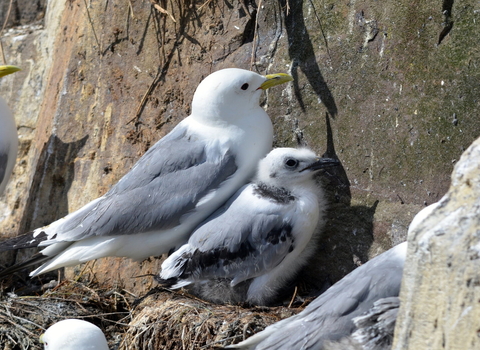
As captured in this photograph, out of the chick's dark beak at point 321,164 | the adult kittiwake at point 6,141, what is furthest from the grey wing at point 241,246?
the adult kittiwake at point 6,141

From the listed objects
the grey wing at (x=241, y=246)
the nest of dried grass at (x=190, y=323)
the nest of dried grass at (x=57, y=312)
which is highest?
the grey wing at (x=241, y=246)

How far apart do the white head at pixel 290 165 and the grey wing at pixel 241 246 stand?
7.8 inches

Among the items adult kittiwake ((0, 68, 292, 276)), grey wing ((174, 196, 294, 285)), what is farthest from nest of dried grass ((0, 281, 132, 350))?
grey wing ((174, 196, 294, 285))

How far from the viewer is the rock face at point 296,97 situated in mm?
3438

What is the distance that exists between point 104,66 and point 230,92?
1.33 meters

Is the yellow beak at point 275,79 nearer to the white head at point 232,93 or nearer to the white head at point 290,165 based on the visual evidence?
the white head at point 232,93

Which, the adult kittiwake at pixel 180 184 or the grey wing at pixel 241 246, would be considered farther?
the adult kittiwake at pixel 180 184

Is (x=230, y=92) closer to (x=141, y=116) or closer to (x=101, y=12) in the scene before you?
(x=141, y=116)

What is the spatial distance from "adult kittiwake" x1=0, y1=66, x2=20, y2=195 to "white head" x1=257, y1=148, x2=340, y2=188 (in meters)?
2.05

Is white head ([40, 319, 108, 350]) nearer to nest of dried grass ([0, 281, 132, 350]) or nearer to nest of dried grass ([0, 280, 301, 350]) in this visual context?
nest of dried grass ([0, 280, 301, 350])

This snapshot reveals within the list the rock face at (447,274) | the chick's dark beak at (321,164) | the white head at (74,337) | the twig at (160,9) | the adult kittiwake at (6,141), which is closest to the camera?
the rock face at (447,274)

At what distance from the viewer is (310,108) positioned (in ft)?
12.9

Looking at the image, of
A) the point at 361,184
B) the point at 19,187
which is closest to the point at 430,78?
the point at 361,184

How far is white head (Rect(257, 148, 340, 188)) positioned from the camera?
3621 millimetres
